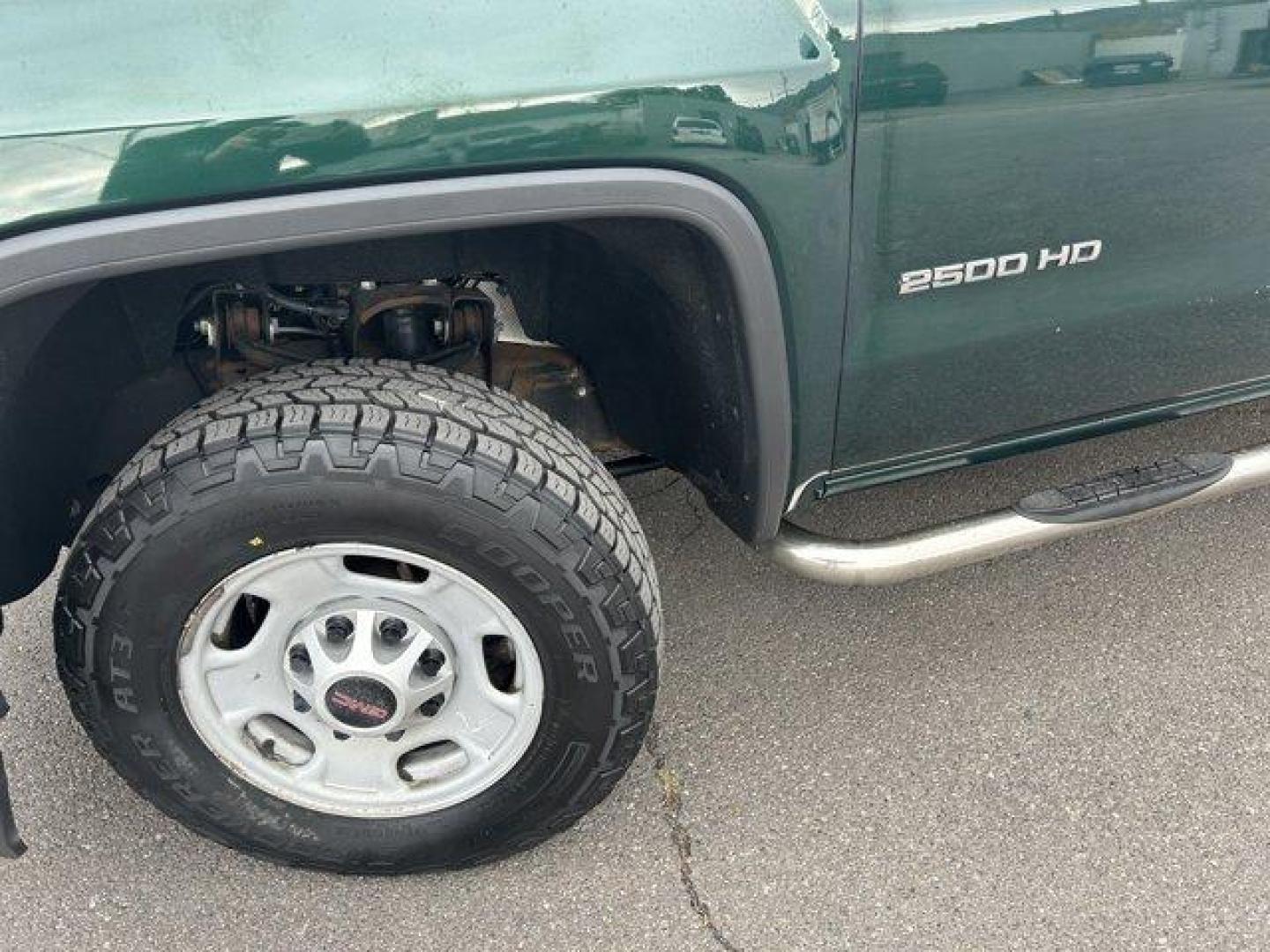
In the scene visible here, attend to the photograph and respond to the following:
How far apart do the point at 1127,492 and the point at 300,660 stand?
5.27 feet

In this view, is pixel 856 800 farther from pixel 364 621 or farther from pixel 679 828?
pixel 364 621

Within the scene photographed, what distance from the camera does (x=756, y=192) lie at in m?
1.61

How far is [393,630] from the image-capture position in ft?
6.21

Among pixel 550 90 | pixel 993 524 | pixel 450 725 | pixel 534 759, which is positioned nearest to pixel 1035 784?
pixel 993 524

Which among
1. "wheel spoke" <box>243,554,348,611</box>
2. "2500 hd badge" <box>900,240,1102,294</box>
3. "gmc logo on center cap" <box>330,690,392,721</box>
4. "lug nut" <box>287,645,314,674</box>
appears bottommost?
"gmc logo on center cap" <box>330,690,392,721</box>

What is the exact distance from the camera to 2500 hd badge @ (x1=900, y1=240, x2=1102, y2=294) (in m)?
1.82

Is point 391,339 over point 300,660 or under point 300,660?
over

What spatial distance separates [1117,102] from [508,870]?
66.8 inches

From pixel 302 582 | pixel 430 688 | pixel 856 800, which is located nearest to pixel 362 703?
pixel 430 688

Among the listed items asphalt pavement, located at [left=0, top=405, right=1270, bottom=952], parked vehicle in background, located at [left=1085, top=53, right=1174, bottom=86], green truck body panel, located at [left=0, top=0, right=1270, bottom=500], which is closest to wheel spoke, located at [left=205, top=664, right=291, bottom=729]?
asphalt pavement, located at [left=0, top=405, right=1270, bottom=952]

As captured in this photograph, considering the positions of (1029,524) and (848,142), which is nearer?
(848,142)

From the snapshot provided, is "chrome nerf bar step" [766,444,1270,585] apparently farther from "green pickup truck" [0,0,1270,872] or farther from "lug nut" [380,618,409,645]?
"lug nut" [380,618,409,645]

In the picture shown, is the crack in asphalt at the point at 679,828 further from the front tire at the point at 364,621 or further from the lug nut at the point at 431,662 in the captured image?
the lug nut at the point at 431,662

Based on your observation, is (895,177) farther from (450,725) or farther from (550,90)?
(450,725)
